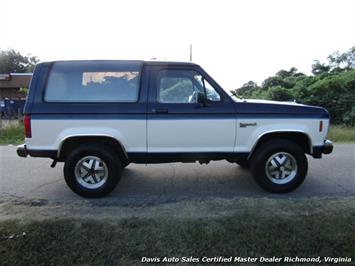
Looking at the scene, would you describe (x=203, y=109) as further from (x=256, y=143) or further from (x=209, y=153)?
(x=256, y=143)

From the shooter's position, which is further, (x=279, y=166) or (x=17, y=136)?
(x=17, y=136)

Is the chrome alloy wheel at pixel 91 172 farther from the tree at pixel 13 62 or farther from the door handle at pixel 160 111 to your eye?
the tree at pixel 13 62

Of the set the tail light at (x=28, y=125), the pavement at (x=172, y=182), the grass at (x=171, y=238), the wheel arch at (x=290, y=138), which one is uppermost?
the tail light at (x=28, y=125)

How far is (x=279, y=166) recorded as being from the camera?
4809 millimetres

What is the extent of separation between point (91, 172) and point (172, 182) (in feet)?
5.00

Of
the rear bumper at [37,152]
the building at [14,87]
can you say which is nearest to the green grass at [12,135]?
the rear bumper at [37,152]

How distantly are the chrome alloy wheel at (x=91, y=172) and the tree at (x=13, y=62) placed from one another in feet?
208

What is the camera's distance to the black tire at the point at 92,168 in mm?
4559

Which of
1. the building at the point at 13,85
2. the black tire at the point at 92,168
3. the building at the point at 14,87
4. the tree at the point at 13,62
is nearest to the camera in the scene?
the black tire at the point at 92,168

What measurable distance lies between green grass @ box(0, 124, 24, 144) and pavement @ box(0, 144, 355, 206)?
3.65 metres

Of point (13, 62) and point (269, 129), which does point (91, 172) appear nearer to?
point (269, 129)

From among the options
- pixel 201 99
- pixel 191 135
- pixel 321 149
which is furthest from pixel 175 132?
pixel 321 149

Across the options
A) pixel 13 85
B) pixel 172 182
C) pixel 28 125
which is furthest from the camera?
pixel 13 85

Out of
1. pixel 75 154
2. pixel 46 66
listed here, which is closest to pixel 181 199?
pixel 75 154
